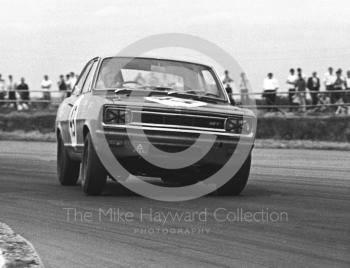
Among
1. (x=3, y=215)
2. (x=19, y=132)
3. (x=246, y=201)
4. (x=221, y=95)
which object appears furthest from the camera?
(x=19, y=132)

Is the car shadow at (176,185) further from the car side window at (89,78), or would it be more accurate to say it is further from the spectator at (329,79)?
the spectator at (329,79)

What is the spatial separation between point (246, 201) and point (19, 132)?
19.6 m

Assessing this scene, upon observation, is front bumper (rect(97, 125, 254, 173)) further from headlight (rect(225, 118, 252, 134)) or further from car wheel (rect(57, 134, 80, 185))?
car wheel (rect(57, 134, 80, 185))

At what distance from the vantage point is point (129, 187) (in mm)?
10008

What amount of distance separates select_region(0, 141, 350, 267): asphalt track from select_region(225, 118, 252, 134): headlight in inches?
26.0

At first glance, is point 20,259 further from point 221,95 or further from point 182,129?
point 221,95

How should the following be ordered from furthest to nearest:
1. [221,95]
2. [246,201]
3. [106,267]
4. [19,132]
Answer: [19,132], [221,95], [246,201], [106,267]

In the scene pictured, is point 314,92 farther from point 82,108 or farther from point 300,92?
point 82,108

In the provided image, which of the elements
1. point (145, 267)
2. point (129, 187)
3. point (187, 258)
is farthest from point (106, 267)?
point (129, 187)

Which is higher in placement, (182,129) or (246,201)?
(182,129)

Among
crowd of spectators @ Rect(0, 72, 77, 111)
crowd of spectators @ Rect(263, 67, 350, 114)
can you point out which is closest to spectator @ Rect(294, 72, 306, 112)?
crowd of spectators @ Rect(263, 67, 350, 114)

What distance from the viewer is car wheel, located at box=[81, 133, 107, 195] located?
8648 millimetres

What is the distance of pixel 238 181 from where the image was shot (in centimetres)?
912

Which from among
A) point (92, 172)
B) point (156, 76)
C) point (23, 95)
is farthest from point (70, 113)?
point (23, 95)
